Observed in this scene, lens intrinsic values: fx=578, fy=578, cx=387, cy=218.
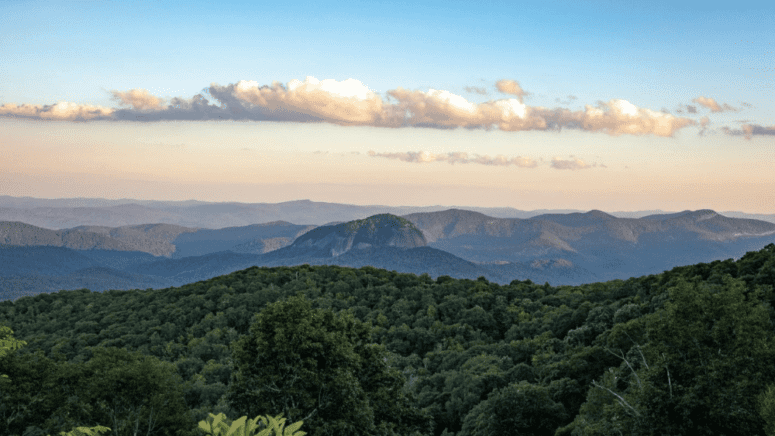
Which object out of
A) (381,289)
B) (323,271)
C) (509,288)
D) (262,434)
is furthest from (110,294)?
(262,434)

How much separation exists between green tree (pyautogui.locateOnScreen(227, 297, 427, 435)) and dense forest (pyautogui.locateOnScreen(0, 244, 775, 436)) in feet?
0.29

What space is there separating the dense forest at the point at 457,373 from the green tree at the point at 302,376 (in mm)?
88

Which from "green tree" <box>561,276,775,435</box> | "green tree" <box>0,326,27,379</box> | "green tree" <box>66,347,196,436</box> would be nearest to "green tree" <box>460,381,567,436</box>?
"green tree" <box>561,276,775,435</box>

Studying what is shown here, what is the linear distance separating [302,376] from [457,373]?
3017cm

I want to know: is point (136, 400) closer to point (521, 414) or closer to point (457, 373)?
point (521, 414)

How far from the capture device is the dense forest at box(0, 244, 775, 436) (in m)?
25.0

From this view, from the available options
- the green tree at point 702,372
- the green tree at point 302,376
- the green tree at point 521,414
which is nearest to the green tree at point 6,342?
the green tree at point 302,376

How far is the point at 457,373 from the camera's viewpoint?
57.2 metres

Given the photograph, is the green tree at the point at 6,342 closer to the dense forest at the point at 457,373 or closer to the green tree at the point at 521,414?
the dense forest at the point at 457,373

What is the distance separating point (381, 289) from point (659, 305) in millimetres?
61517

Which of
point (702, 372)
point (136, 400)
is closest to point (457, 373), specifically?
point (136, 400)

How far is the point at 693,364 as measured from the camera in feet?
84.9

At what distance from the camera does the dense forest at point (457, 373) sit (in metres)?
25.0

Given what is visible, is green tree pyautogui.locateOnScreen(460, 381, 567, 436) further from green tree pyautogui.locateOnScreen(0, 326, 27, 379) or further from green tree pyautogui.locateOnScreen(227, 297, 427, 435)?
green tree pyautogui.locateOnScreen(0, 326, 27, 379)
